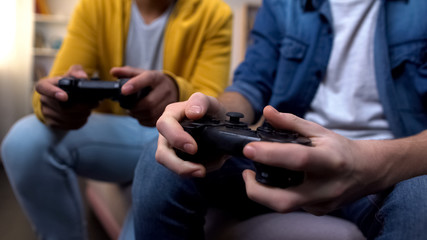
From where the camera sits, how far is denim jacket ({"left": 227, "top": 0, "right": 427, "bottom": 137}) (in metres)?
0.54

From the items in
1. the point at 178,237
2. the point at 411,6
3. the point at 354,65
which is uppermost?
the point at 411,6

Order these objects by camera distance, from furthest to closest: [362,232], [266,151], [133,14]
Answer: [133,14], [362,232], [266,151]

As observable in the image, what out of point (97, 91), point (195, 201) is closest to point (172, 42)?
point (97, 91)

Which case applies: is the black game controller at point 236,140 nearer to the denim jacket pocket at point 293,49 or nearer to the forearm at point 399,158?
the forearm at point 399,158

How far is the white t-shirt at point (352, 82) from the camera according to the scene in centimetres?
54

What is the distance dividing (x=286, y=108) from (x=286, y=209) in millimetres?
371

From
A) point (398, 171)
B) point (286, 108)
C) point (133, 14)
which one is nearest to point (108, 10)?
point (133, 14)

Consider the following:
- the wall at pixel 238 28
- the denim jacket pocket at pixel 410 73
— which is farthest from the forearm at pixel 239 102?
the wall at pixel 238 28

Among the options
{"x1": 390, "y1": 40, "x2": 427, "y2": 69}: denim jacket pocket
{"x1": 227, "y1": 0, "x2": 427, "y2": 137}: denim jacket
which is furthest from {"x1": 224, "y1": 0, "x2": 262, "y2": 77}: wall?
{"x1": 390, "y1": 40, "x2": 427, "y2": 69}: denim jacket pocket

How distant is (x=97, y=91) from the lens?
414 mm

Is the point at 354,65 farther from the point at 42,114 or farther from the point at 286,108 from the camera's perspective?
the point at 42,114

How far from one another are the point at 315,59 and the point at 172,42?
12.2 inches

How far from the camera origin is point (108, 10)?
0.53 meters

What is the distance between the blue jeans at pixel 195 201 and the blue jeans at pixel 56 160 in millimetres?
226
